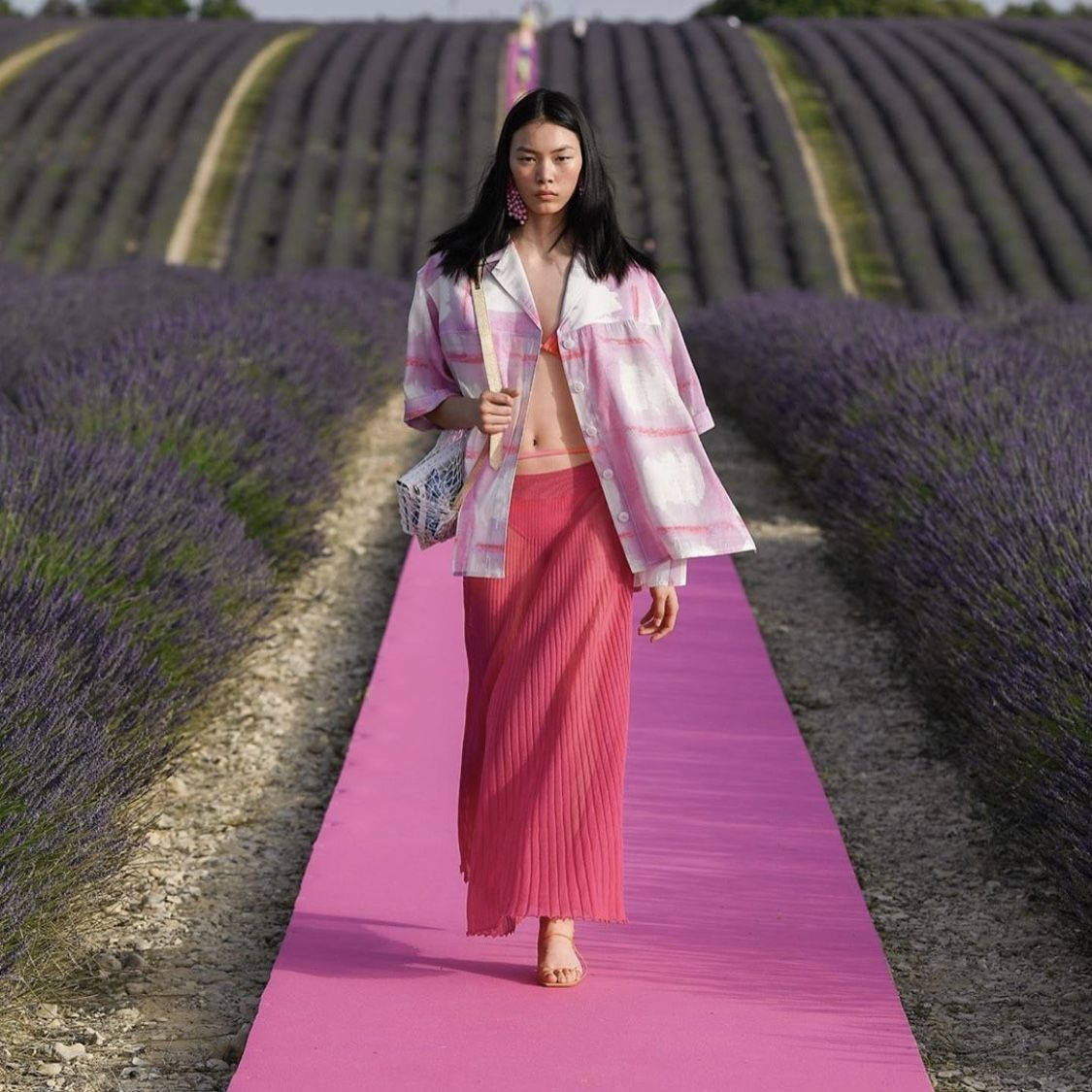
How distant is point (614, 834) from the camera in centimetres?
273

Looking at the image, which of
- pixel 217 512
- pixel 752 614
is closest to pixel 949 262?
pixel 752 614

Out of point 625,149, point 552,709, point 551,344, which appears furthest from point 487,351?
point 625,149

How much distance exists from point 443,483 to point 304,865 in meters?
1.09

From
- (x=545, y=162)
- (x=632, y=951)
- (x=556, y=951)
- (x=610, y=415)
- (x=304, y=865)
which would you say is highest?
(x=545, y=162)

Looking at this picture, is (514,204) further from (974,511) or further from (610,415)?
(974,511)

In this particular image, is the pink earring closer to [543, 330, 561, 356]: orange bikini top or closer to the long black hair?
the long black hair

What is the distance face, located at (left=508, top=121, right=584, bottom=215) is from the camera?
269 cm

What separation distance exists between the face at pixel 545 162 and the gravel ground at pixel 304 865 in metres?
1.34

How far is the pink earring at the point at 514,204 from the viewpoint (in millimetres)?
2777

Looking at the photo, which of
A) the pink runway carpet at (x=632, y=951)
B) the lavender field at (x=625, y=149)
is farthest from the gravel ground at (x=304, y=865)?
the lavender field at (x=625, y=149)

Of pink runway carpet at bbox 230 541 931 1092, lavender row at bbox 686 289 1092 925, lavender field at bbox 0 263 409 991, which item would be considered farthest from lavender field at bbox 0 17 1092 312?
pink runway carpet at bbox 230 541 931 1092

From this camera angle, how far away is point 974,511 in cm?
451

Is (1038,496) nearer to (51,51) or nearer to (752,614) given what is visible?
(752,614)

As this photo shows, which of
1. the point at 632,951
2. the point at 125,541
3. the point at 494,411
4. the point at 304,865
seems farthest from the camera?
the point at 125,541
